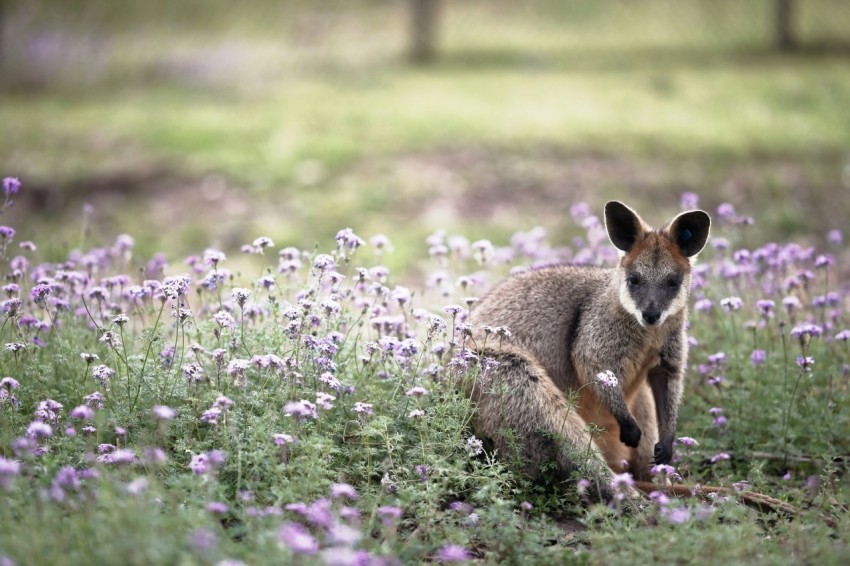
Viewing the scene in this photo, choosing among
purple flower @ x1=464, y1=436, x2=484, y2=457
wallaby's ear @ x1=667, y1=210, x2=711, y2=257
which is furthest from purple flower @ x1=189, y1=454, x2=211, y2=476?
wallaby's ear @ x1=667, y1=210, x2=711, y2=257

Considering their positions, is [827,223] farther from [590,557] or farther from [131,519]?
[131,519]

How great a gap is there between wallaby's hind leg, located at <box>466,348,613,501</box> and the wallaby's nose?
22.3 inches

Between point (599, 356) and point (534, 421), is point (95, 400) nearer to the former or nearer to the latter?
point (534, 421)

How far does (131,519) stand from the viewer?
10.4 feet

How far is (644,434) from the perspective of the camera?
5.42 meters

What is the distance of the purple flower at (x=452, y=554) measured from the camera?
342 centimetres

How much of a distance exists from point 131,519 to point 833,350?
4.37 metres

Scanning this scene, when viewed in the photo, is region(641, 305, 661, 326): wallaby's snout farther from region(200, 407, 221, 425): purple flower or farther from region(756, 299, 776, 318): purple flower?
region(200, 407, 221, 425): purple flower

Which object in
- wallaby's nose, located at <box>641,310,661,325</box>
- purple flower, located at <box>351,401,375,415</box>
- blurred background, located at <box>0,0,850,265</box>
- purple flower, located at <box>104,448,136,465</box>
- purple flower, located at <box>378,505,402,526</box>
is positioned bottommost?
purple flower, located at <box>378,505,402,526</box>

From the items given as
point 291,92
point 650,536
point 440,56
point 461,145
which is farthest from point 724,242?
point 440,56

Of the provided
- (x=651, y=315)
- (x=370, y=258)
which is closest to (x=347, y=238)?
(x=651, y=315)

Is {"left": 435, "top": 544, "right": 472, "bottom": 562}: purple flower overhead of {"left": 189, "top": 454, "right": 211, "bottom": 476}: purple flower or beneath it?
beneath

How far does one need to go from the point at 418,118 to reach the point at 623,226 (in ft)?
26.9

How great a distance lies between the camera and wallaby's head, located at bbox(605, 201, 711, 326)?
4898 millimetres
